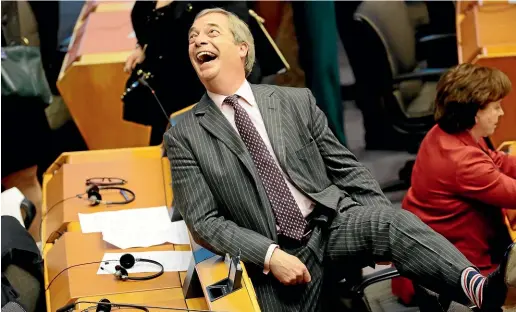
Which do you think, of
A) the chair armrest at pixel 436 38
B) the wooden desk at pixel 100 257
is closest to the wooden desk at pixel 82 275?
the wooden desk at pixel 100 257

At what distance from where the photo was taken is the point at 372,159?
16.8 feet

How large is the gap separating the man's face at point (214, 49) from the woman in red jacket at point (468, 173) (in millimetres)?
727

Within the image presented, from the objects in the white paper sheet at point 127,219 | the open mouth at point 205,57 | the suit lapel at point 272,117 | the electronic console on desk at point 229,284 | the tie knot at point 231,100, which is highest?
the open mouth at point 205,57

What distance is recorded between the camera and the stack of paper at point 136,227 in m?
3.25

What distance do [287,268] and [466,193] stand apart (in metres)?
0.76

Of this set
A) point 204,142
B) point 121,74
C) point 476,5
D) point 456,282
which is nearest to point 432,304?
point 456,282

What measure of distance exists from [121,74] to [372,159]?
1440 mm

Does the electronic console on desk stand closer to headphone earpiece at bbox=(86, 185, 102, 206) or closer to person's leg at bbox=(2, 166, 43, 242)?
headphone earpiece at bbox=(86, 185, 102, 206)

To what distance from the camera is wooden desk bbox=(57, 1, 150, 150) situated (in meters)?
4.70

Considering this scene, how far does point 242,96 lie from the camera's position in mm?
2932

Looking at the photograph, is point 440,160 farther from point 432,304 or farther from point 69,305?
point 69,305

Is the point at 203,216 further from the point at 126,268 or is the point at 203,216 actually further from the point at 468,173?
the point at 468,173

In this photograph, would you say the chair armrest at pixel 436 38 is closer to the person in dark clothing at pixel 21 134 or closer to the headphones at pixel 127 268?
the person in dark clothing at pixel 21 134

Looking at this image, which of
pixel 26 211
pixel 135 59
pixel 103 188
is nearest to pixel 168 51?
pixel 135 59
